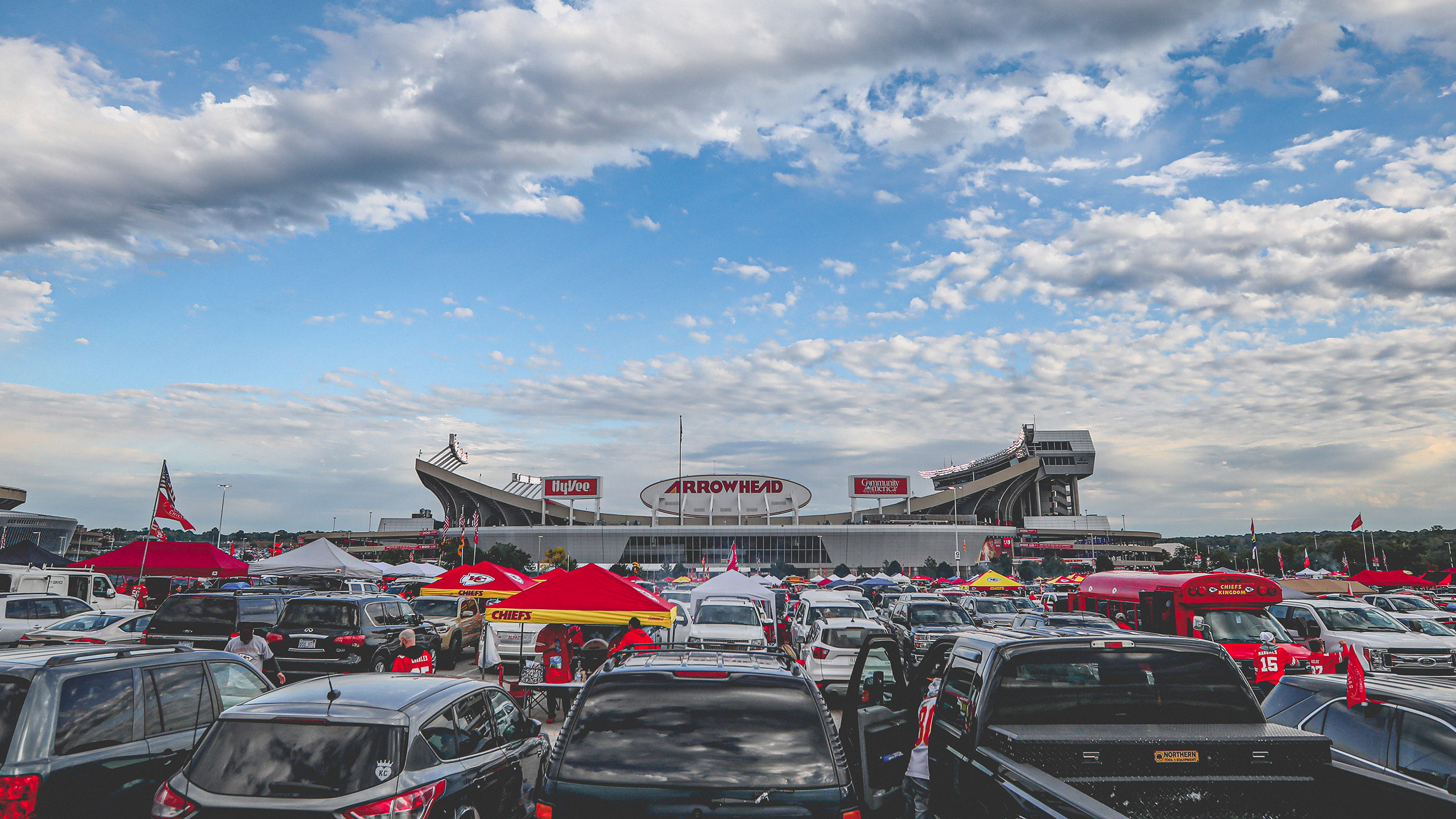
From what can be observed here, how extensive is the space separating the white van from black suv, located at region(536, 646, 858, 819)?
1041 inches

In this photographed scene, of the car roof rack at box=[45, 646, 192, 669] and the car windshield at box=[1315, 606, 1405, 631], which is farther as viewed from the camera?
the car windshield at box=[1315, 606, 1405, 631]

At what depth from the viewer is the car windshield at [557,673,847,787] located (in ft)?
14.3

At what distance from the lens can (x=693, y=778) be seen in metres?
4.30

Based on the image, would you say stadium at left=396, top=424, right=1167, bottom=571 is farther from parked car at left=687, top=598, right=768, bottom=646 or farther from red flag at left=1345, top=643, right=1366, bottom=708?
red flag at left=1345, top=643, right=1366, bottom=708

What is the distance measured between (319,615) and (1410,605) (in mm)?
34155

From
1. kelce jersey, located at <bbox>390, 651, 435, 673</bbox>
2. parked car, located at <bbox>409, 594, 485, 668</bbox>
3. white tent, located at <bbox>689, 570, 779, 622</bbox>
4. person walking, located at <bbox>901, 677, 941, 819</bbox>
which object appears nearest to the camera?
person walking, located at <bbox>901, 677, 941, 819</bbox>

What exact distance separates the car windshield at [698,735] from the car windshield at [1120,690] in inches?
69.8

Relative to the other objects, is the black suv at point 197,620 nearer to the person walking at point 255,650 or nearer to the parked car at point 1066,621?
the person walking at point 255,650

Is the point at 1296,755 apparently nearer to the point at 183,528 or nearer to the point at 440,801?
the point at 440,801

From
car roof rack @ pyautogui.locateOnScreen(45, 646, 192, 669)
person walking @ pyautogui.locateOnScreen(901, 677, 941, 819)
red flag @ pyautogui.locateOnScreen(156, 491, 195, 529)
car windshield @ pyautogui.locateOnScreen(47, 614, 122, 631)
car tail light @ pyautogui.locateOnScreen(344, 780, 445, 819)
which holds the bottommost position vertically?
person walking @ pyautogui.locateOnScreen(901, 677, 941, 819)

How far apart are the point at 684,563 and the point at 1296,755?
10668cm

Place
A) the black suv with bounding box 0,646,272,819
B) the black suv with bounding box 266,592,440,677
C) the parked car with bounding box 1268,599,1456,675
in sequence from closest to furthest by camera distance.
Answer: the black suv with bounding box 0,646,272,819, the black suv with bounding box 266,592,440,677, the parked car with bounding box 1268,599,1456,675

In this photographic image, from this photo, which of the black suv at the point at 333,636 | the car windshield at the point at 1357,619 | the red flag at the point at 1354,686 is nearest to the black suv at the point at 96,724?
the red flag at the point at 1354,686

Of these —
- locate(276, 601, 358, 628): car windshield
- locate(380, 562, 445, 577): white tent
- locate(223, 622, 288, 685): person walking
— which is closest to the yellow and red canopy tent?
locate(380, 562, 445, 577): white tent
